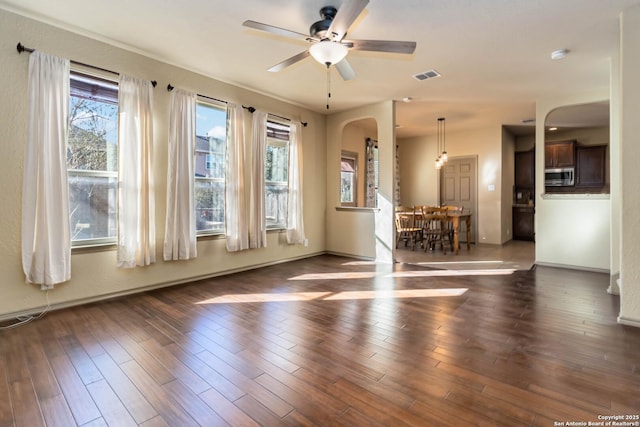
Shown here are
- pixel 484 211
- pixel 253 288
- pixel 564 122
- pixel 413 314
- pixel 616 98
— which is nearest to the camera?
pixel 413 314

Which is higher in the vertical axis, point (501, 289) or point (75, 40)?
point (75, 40)

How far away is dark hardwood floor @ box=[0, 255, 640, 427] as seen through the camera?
1.61 metres

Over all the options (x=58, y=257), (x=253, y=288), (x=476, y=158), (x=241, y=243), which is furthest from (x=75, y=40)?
(x=476, y=158)

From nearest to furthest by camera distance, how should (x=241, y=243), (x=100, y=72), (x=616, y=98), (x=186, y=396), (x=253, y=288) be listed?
(x=186, y=396)
(x=100, y=72)
(x=616, y=98)
(x=253, y=288)
(x=241, y=243)

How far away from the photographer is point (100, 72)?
10.9 ft

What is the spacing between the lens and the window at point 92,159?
3.21 meters

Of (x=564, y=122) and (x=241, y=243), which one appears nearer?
(x=241, y=243)

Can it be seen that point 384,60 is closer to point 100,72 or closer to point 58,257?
point 100,72

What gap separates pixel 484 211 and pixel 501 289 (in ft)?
13.6

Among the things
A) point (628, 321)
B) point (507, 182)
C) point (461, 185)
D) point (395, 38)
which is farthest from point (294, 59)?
point (507, 182)

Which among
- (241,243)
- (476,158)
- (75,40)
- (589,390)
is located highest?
(75,40)

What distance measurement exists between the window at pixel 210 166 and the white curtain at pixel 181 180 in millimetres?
231

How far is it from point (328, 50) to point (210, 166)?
2.58 meters

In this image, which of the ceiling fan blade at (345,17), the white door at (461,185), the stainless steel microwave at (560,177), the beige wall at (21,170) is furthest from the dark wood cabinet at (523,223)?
the ceiling fan blade at (345,17)
